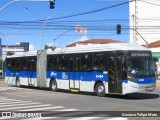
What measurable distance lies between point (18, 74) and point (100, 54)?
11.1 meters

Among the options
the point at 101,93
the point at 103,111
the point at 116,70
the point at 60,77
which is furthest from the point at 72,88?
the point at 103,111

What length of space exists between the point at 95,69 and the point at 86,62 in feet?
3.20

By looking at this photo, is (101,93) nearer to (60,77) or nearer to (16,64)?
(60,77)

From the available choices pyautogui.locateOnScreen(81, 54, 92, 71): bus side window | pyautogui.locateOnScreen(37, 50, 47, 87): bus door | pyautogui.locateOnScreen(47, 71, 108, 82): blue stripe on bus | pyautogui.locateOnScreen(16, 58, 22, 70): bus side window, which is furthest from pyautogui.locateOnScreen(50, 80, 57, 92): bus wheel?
pyautogui.locateOnScreen(16, 58, 22, 70): bus side window

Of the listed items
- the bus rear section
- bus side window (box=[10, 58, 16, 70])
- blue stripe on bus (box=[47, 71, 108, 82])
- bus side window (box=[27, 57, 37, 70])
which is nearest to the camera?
the bus rear section

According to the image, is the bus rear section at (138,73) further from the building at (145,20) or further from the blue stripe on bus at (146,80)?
the building at (145,20)

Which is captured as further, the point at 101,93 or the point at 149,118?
the point at 101,93

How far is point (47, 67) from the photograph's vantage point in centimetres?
2688

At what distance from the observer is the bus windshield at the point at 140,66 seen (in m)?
20.0

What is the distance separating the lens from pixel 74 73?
2380 centimetres

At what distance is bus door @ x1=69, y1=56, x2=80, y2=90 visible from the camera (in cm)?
2358

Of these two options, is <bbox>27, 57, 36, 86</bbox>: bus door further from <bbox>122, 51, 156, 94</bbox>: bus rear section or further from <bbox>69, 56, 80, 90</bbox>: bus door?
<bbox>122, 51, 156, 94</bbox>: bus rear section

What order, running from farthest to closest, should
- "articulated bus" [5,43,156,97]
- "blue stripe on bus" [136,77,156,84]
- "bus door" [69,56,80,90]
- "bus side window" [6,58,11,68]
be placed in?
"bus side window" [6,58,11,68], "bus door" [69,56,80,90], "articulated bus" [5,43,156,97], "blue stripe on bus" [136,77,156,84]

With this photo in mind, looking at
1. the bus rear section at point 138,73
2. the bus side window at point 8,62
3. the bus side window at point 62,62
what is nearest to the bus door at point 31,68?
the bus side window at point 62,62
